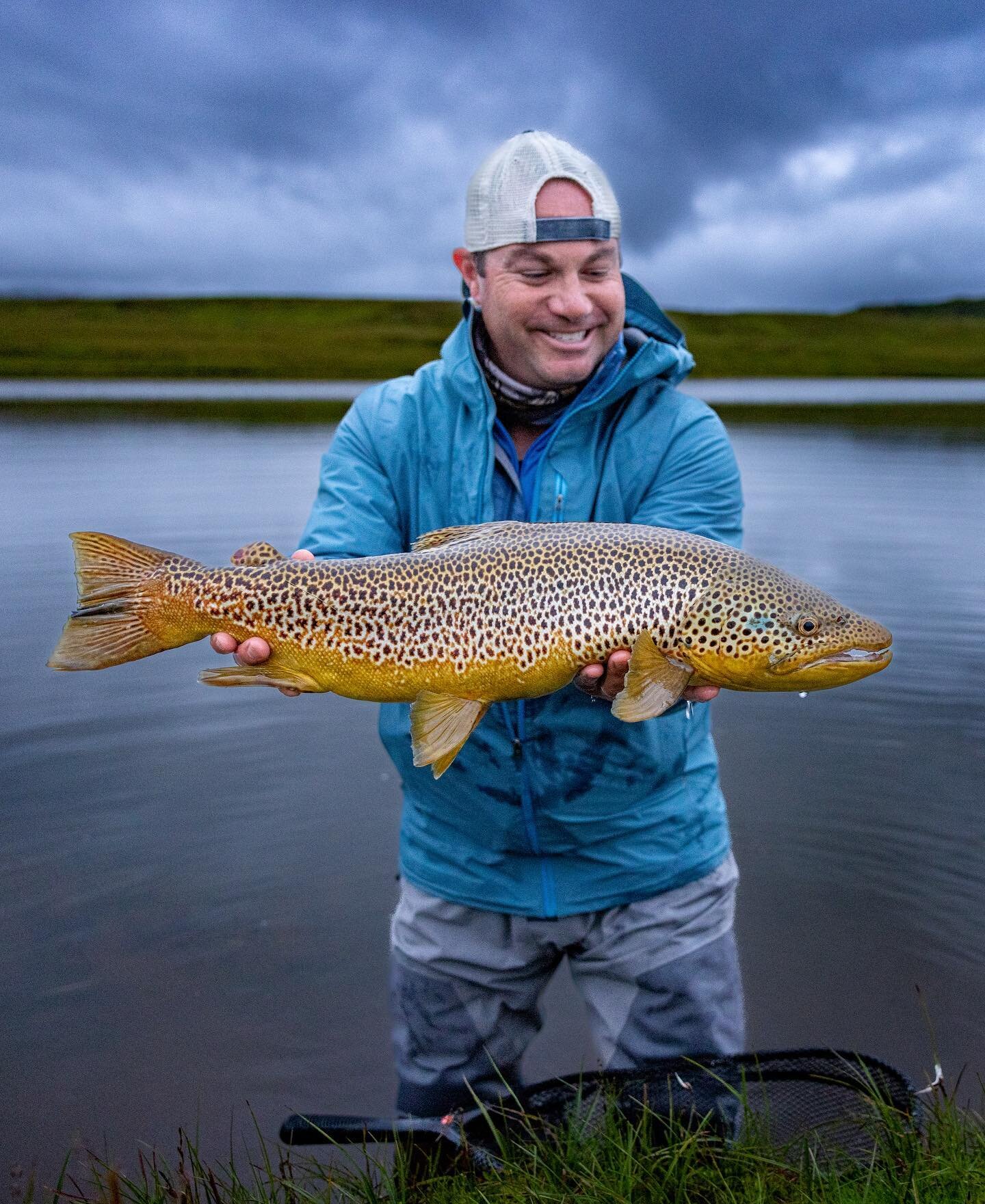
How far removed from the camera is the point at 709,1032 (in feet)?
12.6

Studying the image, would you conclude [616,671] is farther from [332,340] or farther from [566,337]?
[332,340]

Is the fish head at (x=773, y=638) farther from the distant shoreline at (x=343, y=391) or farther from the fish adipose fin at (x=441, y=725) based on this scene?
the distant shoreline at (x=343, y=391)

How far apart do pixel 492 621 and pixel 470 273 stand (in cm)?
145

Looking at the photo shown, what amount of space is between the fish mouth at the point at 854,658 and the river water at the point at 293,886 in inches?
111

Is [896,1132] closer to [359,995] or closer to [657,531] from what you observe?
[657,531]

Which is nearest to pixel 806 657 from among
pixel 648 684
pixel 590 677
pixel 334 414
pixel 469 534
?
pixel 648 684

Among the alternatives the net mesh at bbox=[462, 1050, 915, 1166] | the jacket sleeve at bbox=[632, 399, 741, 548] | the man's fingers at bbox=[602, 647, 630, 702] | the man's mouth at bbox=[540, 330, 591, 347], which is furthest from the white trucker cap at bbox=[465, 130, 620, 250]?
the net mesh at bbox=[462, 1050, 915, 1166]

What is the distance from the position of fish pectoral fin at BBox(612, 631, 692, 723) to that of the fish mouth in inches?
16.6

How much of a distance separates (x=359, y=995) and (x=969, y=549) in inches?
542

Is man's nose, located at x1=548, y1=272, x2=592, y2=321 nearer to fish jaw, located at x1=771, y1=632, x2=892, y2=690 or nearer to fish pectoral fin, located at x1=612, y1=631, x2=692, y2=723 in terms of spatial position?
fish pectoral fin, located at x1=612, y1=631, x2=692, y2=723

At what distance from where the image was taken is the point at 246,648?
3705mm

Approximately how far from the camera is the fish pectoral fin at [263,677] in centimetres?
372

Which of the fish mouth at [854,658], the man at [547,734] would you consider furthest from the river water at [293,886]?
the fish mouth at [854,658]

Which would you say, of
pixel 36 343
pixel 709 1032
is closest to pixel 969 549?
pixel 709 1032
